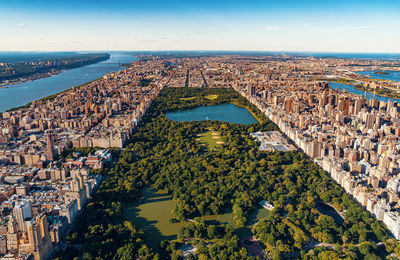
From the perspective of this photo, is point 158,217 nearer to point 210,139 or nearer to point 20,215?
point 20,215

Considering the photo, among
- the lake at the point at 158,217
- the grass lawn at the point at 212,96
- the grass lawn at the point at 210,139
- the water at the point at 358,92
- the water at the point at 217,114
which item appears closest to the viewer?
the lake at the point at 158,217

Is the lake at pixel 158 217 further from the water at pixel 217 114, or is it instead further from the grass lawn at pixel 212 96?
the grass lawn at pixel 212 96

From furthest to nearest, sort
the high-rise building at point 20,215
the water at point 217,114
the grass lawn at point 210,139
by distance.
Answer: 1. the water at point 217,114
2. the grass lawn at point 210,139
3. the high-rise building at point 20,215

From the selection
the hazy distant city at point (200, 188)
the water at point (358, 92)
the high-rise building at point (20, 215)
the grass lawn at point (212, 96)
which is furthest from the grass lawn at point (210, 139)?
the water at point (358, 92)

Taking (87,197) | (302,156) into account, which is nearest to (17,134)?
(87,197)

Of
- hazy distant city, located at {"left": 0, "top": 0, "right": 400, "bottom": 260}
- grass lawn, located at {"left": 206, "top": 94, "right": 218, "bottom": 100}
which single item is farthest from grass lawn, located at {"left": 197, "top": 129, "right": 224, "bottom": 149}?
grass lawn, located at {"left": 206, "top": 94, "right": 218, "bottom": 100}
